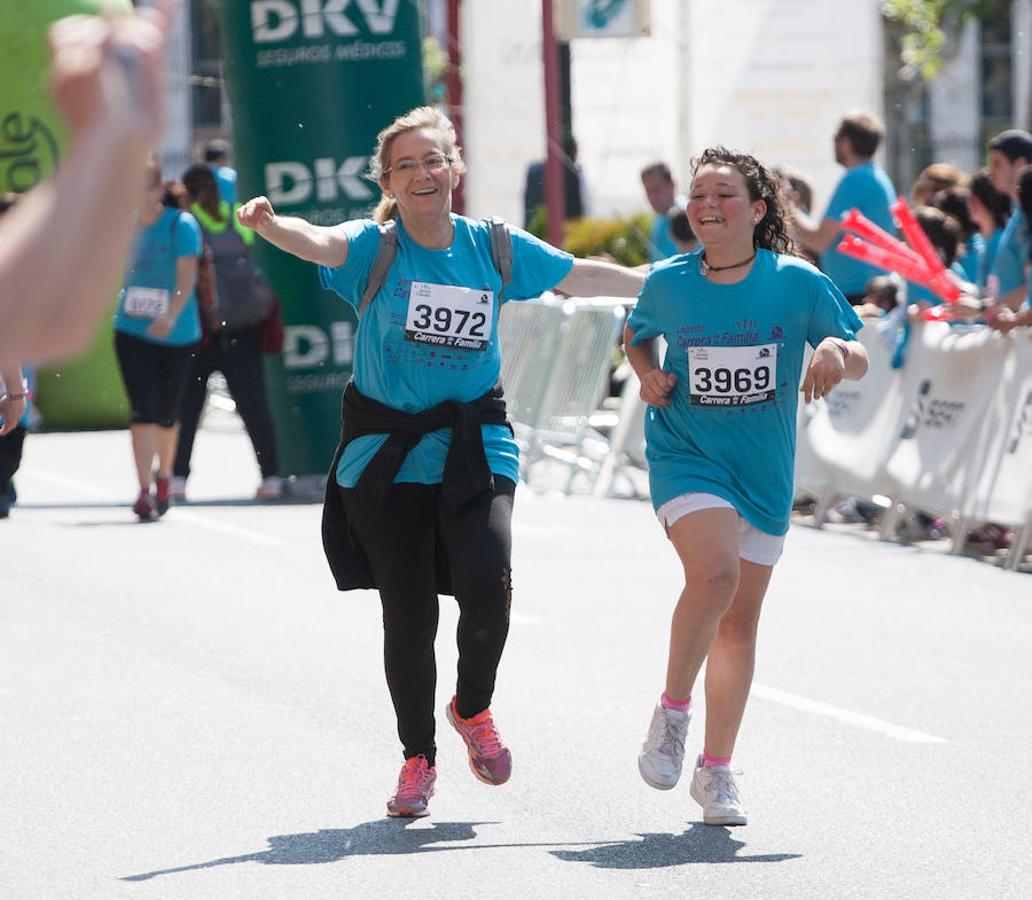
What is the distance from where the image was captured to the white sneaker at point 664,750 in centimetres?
632

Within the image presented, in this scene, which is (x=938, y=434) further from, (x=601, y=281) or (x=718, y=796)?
(x=718, y=796)

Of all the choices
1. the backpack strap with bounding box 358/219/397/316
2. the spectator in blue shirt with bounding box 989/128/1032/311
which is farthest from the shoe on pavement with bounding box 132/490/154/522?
the backpack strap with bounding box 358/219/397/316

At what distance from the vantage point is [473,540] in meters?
6.39

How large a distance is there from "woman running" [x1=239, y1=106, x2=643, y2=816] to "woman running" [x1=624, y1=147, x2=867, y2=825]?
0.43 m

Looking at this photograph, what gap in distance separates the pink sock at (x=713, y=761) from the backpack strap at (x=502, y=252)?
1316 mm

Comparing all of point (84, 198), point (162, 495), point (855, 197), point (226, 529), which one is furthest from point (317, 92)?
point (84, 198)

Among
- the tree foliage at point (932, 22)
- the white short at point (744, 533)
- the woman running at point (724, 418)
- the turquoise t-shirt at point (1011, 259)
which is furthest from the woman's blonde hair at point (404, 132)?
the tree foliage at point (932, 22)

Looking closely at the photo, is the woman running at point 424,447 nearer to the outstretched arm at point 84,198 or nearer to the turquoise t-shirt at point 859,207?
the outstretched arm at point 84,198

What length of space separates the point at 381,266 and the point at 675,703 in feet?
4.47

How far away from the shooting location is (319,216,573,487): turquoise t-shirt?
6375 mm

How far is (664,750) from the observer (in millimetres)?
6348

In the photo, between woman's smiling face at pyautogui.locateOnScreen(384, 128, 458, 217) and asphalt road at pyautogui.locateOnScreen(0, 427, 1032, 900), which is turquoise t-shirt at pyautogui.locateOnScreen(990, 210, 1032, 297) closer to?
asphalt road at pyautogui.locateOnScreen(0, 427, 1032, 900)

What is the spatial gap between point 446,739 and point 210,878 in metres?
1.99

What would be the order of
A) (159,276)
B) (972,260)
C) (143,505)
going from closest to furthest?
(972,260)
(143,505)
(159,276)
